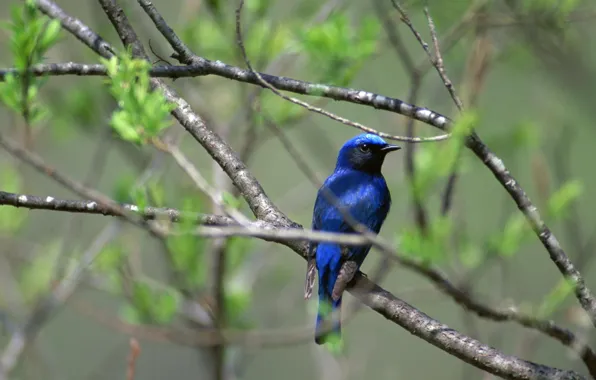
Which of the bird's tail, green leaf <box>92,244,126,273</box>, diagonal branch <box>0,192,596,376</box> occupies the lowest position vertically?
diagonal branch <box>0,192,596,376</box>

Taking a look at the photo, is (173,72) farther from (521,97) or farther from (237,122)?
(521,97)

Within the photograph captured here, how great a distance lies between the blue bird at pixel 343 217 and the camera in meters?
3.42

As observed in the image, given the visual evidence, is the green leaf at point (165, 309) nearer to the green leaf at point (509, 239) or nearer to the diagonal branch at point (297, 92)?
the diagonal branch at point (297, 92)

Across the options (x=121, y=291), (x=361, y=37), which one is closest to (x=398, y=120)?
(x=361, y=37)

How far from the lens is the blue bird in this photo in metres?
3.42

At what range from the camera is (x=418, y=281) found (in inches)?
307

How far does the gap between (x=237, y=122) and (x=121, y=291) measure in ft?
4.55

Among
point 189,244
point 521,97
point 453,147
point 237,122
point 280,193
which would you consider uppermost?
point 521,97

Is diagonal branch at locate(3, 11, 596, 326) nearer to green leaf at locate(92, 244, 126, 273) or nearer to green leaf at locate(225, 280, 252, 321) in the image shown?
green leaf at locate(92, 244, 126, 273)

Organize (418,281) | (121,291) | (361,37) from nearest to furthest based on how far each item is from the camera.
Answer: (361,37)
(121,291)
(418,281)

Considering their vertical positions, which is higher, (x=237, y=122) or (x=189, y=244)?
(x=237, y=122)

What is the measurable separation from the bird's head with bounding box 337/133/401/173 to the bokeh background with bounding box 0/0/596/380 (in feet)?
1.15

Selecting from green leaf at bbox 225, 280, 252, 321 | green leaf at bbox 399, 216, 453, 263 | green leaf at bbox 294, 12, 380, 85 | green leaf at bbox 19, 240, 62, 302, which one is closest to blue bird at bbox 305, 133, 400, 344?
green leaf at bbox 294, 12, 380, 85

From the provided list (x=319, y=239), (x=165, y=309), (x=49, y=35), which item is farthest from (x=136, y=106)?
(x=165, y=309)
